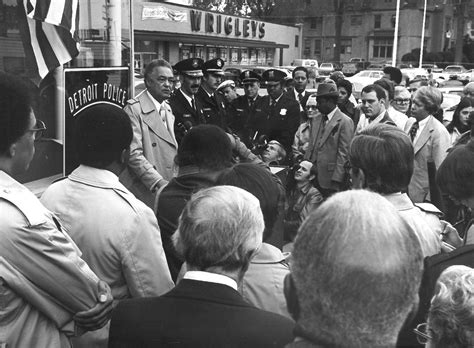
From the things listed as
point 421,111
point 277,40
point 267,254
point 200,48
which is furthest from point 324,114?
point 277,40

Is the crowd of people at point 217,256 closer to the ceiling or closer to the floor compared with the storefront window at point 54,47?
closer to the floor

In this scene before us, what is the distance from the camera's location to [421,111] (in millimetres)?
5973

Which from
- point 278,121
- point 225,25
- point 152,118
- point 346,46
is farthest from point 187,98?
point 346,46

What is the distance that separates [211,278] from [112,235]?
0.69 meters

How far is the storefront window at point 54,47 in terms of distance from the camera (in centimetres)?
410

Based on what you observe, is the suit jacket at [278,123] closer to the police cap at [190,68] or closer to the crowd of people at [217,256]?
the police cap at [190,68]

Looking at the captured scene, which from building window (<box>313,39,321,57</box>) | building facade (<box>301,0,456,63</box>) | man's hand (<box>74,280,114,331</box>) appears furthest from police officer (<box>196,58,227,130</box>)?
building window (<box>313,39,321,57</box>)

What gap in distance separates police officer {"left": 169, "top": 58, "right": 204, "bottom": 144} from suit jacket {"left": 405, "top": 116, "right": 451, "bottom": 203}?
7.32ft

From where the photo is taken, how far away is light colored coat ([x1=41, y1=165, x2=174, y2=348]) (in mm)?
2486

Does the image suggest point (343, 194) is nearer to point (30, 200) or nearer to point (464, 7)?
point (30, 200)

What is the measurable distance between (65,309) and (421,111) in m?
4.76

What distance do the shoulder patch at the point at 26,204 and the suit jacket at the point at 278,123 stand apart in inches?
218

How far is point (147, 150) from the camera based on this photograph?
495cm

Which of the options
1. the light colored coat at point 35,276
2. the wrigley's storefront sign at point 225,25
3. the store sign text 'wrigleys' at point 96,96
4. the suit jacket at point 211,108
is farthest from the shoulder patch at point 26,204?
the wrigley's storefront sign at point 225,25
